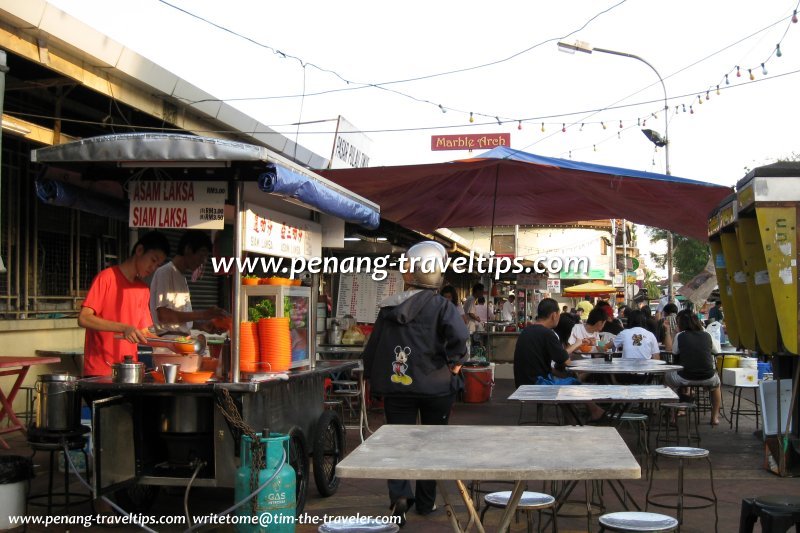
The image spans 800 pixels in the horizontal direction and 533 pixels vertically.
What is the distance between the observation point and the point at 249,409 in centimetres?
516

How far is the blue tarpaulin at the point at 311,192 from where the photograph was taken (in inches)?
207

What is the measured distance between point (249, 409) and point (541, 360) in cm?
364

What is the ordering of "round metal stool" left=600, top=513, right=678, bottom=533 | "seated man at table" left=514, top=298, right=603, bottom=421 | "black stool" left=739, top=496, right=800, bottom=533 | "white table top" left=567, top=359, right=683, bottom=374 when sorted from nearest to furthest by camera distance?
"round metal stool" left=600, top=513, right=678, bottom=533, "black stool" left=739, top=496, right=800, bottom=533, "seated man at table" left=514, top=298, right=603, bottom=421, "white table top" left=567, top=359, right=683, bottom=374

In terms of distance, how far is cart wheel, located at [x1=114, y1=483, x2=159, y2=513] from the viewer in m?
5.75

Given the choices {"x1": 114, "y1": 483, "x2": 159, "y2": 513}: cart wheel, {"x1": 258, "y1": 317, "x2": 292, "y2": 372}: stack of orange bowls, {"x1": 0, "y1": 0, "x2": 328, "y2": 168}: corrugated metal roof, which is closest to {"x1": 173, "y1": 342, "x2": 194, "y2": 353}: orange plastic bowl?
{"x1": 258, "y1": 317, "x2": 292, "y2": 372}: stack of orange bowls

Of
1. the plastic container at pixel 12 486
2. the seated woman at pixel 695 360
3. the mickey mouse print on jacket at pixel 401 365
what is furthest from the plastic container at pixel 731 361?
the plastic container at pixel 12 486

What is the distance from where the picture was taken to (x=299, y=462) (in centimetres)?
593

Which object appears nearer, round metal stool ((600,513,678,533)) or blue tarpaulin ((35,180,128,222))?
round metal stool ((600,513,678,533))

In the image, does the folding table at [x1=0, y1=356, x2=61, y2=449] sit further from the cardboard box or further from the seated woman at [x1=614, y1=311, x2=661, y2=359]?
the cardboard box

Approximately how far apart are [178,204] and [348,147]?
319 inches

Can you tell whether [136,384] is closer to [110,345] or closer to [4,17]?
[110,345]

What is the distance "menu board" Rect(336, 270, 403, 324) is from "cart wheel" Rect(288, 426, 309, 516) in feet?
19.0

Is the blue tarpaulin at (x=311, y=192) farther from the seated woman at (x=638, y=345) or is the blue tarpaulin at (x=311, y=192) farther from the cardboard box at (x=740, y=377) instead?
the cardboard box at (x=740, y=377)

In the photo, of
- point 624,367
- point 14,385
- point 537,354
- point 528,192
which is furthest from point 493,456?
point 528,192
